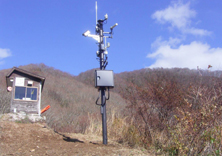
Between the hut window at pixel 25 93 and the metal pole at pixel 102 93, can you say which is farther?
the hut window at pixel 25 93

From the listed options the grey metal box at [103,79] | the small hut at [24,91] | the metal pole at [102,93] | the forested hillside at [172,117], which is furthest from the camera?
the small hut at [24,91]

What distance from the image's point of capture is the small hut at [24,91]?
35.2 ft

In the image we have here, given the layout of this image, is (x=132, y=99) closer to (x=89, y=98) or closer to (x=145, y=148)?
(x=145, y=148)

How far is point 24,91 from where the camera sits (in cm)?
1097

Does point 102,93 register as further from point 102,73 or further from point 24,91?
point 24,91

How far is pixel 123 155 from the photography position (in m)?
4.95

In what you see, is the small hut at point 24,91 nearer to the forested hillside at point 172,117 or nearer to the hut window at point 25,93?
the hut window at point 25,93

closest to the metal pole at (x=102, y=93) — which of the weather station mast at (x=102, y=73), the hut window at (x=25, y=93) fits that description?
the weather station mast at (x=102, y=73)

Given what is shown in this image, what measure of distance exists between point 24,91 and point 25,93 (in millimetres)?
104

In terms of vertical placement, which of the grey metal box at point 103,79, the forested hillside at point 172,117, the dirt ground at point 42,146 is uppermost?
the grey metal box at point 103,79

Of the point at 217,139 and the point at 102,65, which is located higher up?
the point at 102,65

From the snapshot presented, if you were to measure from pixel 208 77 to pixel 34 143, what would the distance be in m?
5.21

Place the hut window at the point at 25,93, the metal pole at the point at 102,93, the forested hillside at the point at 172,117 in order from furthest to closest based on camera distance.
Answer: the hut window at the point at 25,93, the metal pole at the point at 102,93, the forested hillside at the point at 172,117

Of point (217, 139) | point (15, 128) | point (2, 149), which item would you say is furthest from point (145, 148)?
point (15, 128)
